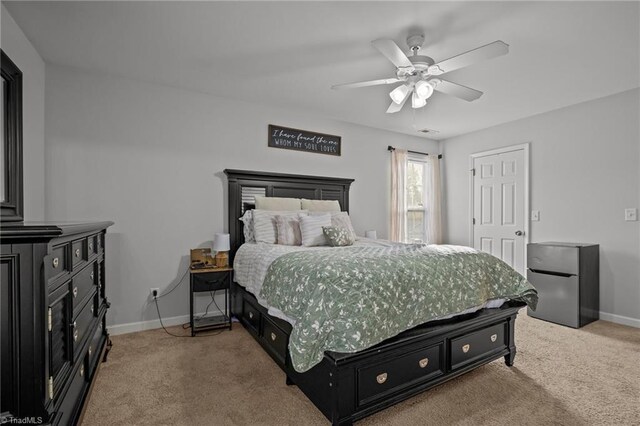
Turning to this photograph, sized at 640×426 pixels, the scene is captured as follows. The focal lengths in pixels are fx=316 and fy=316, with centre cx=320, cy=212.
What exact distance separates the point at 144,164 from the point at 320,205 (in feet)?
6.51

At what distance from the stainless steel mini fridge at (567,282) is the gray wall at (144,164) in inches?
132

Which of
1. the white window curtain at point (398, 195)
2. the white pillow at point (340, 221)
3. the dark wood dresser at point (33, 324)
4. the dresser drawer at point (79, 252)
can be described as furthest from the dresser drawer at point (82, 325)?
the white window curtain at point (398, 195)

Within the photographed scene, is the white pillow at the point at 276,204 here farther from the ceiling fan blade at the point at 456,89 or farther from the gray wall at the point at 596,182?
the gray wall at the point at 596,182

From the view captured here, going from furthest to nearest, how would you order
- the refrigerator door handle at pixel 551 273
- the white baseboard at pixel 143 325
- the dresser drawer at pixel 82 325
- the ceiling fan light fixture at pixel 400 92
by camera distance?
the refrigerator door handle at pixel 551 273, the white baseboard at pixel 143 325, the ceiling fan light fixture at pixel 400 92, the dresser drawer at pixel 82 325

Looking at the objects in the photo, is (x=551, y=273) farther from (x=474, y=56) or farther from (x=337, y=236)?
(x=474, y=56)

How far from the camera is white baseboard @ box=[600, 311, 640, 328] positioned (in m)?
3.38

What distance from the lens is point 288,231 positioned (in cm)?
326

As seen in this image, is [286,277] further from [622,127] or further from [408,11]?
[622,127]

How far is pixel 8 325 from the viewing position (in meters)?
1.07

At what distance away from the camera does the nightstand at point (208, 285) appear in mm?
3111

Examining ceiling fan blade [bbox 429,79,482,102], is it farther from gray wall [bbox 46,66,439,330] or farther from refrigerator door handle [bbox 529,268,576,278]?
refrigerator door handle [bbox 529,268,576,278]

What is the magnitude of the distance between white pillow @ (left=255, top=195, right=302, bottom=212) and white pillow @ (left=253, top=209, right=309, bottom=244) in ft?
0.51

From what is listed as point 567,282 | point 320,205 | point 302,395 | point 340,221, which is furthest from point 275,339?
point 567,282

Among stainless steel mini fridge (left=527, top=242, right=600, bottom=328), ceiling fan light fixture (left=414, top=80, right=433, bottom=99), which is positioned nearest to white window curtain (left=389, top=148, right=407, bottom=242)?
stainless steel mini fridge (left=527, top=242, right=600, bottom=328)
